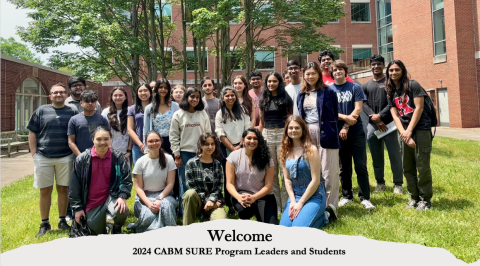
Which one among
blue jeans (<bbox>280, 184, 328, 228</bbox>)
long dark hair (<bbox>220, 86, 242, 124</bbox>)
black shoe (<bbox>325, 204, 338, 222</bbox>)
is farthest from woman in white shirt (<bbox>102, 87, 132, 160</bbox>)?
black shoe (<bbox>325, 204, 338, 222</bbox>)

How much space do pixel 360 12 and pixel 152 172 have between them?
24.4 metres

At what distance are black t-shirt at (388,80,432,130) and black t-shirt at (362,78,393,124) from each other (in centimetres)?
59

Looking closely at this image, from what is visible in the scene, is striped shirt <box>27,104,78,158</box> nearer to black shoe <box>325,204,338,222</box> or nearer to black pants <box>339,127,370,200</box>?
black shoe <box>325,204,338,222</box>

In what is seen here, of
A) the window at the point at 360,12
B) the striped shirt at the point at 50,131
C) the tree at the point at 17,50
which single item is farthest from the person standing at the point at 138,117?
the tree at the point at 17,50

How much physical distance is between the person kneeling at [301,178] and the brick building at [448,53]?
16413 mm

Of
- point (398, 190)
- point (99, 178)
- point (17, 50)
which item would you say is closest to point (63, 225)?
point (99, 178)

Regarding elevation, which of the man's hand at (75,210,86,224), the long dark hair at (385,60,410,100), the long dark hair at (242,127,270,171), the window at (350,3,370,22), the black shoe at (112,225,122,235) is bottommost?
the black shoe at (112,225,122,235)

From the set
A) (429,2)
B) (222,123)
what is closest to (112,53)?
(222,123)

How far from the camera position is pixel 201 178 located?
12.9 feet

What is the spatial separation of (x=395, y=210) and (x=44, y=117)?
4.32 m

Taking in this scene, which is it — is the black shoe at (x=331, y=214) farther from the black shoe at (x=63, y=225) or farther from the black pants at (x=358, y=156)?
the black shoe at (x=63, y=225)

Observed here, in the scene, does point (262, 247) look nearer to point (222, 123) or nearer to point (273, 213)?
point (273, 213)

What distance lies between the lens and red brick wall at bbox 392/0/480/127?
53.8ft

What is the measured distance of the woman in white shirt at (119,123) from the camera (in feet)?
15.7
